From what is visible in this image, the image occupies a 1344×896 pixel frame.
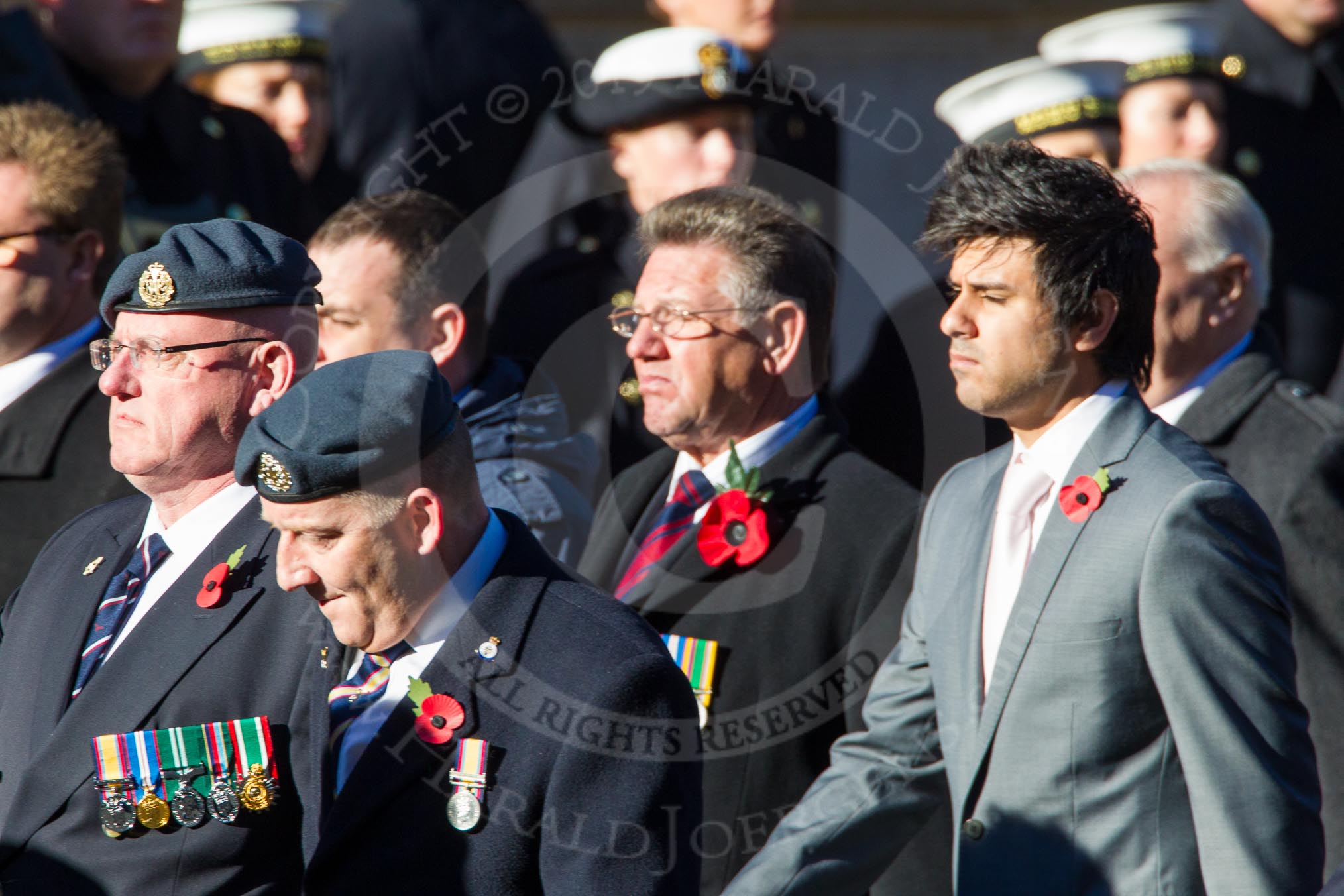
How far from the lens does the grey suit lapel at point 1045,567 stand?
3035mm

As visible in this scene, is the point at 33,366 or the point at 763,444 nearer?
the point at 763,444

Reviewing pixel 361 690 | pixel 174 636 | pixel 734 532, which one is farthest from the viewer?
pixel 734 532

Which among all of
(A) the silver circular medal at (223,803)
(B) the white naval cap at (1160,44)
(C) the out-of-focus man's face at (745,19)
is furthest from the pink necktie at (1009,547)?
(C) the out-of-focus man's face at (745,19)

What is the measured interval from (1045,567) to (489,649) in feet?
3.31

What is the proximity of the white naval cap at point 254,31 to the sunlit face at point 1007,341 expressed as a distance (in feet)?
11.3

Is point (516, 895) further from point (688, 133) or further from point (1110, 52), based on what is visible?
point (1110, 52)

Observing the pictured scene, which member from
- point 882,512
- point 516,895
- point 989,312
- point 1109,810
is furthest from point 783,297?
point 516,895

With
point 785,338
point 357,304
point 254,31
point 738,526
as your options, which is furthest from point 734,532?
point 254,31

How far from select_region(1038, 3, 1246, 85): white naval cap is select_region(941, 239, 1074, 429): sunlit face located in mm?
2727

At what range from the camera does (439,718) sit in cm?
270

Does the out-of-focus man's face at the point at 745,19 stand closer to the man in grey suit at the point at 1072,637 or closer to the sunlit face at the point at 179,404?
the man in grey suit at the point at 1072,637

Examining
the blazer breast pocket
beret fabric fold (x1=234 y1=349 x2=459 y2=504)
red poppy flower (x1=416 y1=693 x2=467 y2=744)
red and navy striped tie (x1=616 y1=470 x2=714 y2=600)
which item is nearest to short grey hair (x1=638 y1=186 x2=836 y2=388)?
red and navy striped tie (x1=616 y1=470 x2=714 y2=600)

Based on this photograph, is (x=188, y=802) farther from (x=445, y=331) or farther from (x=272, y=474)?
(x=445, y=331)

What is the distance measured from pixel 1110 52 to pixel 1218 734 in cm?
348
